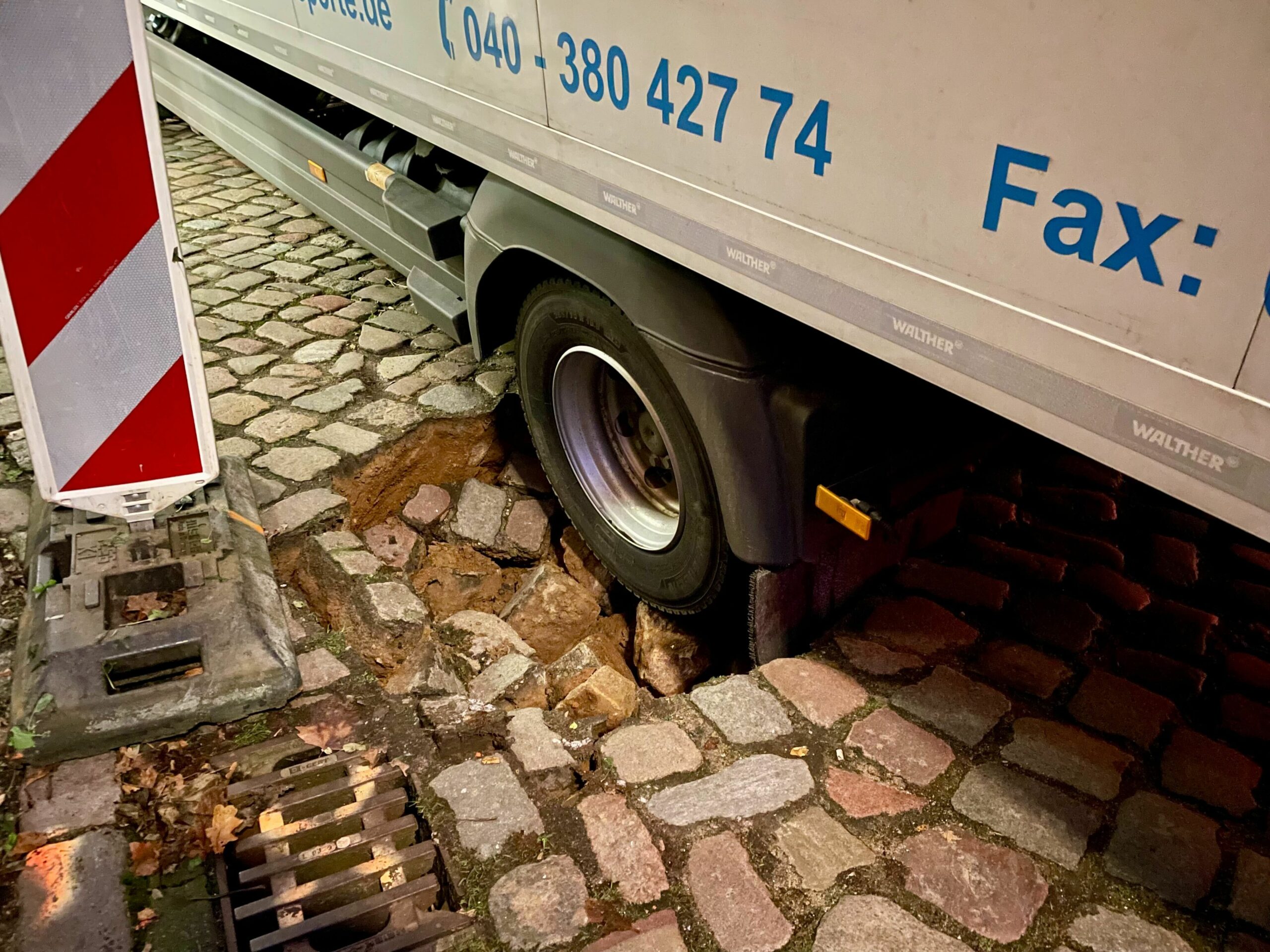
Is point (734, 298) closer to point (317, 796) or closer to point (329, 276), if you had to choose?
point (317, 796)

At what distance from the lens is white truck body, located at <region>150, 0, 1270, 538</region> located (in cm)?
119

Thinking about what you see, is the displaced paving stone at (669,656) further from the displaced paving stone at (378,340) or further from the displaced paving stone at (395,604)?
the displaced paving stone at (378,340)

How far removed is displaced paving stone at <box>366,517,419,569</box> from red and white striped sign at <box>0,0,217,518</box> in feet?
3.16

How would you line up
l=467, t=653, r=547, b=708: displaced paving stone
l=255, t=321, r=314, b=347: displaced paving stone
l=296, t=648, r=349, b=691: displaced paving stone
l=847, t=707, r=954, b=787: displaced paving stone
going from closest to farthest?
1. l=847, t=707, r=954, b=787: displaced paving stone
2. l=296, t=648, r=349, b=691: displaced paving stone
3. l=467, t=653, r=547, b=708: displaced paving stone
4. l=255, t=321, r=314, b=347: displaced paving stone

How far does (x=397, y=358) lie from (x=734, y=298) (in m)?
2.49

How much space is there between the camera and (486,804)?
7.28ft

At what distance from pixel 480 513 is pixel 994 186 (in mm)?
2706

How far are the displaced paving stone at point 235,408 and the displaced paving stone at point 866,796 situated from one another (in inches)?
113

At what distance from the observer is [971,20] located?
1.36 metres

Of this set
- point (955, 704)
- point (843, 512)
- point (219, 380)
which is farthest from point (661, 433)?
point (219, 380)

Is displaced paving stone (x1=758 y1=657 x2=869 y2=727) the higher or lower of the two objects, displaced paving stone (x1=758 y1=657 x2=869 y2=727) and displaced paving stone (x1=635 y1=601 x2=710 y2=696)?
the higher

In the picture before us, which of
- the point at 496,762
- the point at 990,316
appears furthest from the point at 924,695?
the point at 990,316

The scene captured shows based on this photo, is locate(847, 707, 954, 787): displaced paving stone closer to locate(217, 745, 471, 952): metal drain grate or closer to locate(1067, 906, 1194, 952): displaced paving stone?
locate(1067, 906, 1194, 952): displaced paving stone

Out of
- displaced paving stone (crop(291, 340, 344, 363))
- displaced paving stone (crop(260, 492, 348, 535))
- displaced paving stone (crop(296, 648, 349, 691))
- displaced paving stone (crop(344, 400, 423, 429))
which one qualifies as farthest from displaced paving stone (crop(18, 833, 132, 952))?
displaced paving stone (crop(291, 340, 344, 363))
